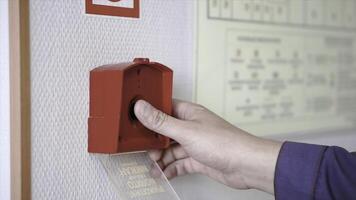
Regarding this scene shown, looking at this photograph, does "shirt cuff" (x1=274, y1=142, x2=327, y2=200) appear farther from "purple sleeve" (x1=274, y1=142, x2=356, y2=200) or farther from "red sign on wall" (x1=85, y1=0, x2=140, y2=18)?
"red sign on wall" (x1=85, y1=0, x2=140, y2=18)

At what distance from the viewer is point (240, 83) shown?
2.65ft

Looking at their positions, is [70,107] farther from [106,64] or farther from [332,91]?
[332,91]

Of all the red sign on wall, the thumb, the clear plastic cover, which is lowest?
the clear plastic cover

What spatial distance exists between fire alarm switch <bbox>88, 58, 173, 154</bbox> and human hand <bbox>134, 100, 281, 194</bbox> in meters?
0.02

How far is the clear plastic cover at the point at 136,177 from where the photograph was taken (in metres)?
0.60

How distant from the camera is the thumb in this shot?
1.88 ft

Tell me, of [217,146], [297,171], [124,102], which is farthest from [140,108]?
[297,171]

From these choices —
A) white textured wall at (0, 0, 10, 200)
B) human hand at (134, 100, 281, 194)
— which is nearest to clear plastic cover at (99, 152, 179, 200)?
human hand at (134, 100, 281, 194)

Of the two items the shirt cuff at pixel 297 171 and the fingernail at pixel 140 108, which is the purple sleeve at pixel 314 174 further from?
the fingernail at pixel 140 108

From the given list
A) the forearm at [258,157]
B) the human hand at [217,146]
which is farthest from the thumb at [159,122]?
the forearm at [258,157]

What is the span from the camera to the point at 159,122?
0.59 metres

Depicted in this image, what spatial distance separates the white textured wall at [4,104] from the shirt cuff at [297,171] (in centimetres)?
40

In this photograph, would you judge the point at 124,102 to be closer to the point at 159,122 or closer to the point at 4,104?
the point at 159,122

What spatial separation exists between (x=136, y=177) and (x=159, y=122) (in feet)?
0.32
